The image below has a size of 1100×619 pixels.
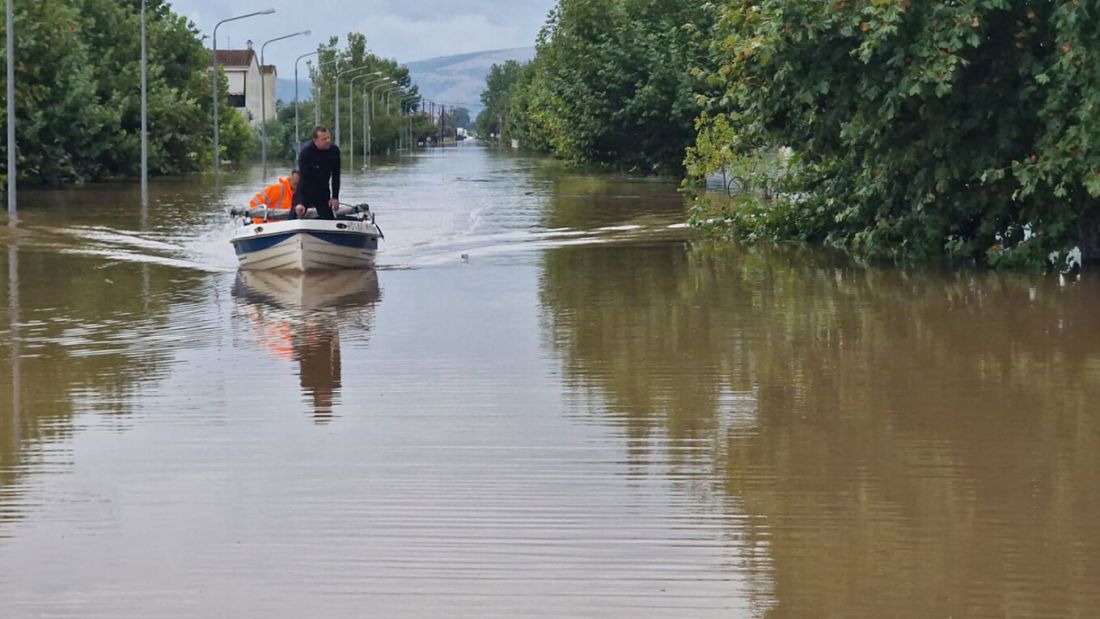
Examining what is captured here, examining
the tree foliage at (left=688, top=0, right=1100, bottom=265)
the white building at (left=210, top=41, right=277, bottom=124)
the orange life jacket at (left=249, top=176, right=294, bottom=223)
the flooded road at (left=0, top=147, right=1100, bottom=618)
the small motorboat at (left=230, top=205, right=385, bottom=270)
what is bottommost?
the flooded road at (left=0, top=147, right=1100, bottom=618)

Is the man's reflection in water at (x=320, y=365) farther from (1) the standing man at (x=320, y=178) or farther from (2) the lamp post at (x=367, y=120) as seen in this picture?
(2) the lamp post at (x=367, y=120)

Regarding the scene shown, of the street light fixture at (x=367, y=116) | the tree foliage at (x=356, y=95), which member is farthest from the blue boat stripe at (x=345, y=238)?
the tree foliage at (x=356, y=95)

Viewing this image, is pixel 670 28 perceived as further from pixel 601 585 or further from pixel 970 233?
pixel 601 585

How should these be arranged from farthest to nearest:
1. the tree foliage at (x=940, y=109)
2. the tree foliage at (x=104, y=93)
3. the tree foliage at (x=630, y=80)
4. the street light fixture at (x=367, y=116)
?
the street light fixture at (x=367, y=116) → the tree foliage at (x=630, y=80) → the tree foliage at (x=104, y=93) → the tree foliage at (x=940, y=109)

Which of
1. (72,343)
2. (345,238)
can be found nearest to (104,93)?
(345,238)

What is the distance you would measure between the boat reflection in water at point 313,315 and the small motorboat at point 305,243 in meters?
0.14

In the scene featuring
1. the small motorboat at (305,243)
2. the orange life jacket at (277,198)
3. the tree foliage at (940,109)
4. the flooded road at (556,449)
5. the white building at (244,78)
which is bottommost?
the flooded road at (556,449)

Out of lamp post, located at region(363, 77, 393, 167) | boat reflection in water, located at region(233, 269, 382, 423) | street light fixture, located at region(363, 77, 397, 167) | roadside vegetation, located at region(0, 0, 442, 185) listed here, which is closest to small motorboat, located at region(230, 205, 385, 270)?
boat reflection in water, located at region(233, 269, 382, 423)

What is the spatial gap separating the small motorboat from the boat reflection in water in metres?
0.14

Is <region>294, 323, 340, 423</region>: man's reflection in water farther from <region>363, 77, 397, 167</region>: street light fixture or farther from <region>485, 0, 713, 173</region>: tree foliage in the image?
<region>363, 77, 397, 167</region>: street light fixture

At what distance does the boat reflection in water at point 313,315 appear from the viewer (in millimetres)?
12430

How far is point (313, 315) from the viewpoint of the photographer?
55.3ft

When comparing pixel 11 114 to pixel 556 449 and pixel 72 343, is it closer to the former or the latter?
pixel 72 343

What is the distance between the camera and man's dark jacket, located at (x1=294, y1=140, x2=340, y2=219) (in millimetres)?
21078
